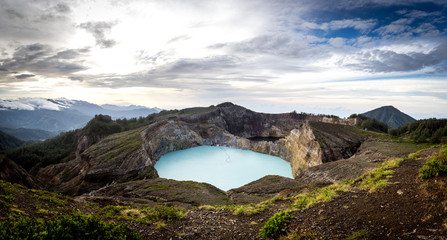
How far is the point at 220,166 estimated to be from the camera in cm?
5772

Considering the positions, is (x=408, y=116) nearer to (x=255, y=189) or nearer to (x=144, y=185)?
(x=255, y=189)

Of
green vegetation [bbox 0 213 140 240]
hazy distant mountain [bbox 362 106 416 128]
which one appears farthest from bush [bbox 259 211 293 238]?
hazy distant mountain [bbox 362 106 416 128]

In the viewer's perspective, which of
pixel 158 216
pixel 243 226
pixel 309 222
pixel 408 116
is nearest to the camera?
pixel 309 222

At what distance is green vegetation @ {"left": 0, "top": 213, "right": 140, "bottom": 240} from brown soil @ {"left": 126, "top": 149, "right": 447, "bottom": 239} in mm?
2288

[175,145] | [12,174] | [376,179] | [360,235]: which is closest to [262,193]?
[376,179]

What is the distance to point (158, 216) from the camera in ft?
35.4

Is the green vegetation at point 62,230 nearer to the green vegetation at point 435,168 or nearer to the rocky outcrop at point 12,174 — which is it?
the green vegetation at point 435,168

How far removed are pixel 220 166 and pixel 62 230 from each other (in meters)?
53.3

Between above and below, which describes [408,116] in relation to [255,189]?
above

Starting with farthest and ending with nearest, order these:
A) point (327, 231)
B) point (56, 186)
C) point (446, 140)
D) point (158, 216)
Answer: point (56, 186), point (446, 140), point (158, 216), point (327, 231)

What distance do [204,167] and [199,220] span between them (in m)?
46.4

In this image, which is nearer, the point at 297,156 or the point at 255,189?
the point at 255,189

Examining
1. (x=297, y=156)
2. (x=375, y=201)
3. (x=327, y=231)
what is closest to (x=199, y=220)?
(x=327, y=231)

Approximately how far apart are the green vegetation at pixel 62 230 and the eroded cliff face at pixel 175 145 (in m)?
35.4
